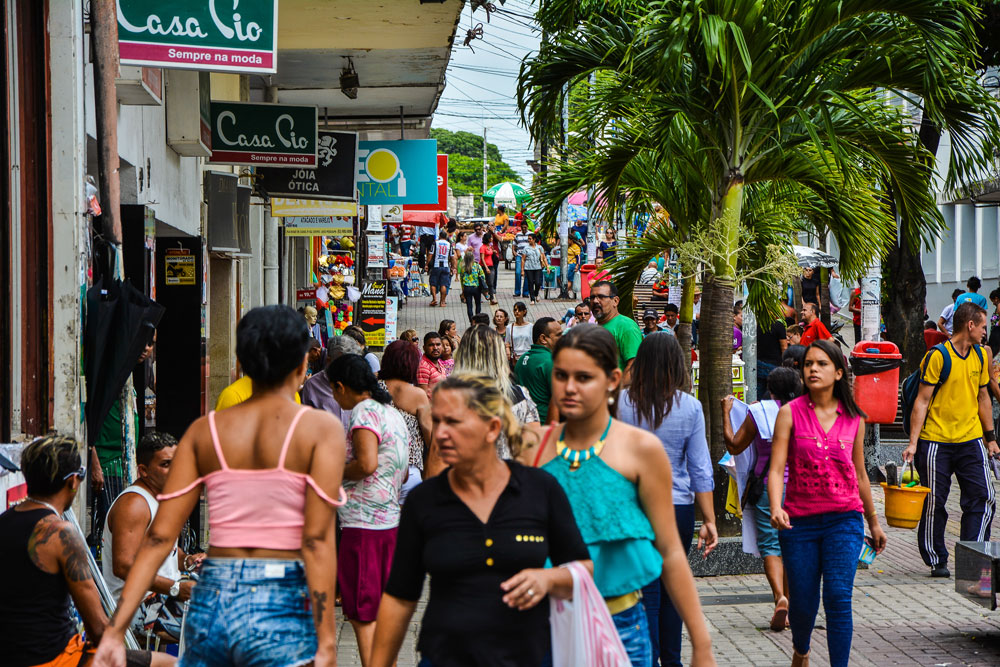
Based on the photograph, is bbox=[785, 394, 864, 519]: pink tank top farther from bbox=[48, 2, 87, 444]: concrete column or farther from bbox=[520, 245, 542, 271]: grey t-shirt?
bbox=[520, 245, 542, 271]: grey t-shirt

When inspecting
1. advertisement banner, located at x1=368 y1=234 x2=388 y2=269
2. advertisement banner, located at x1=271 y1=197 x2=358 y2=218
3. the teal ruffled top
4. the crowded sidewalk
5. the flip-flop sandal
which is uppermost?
advertisement banner, located at x1=271 y1=197 x2=358 y2=218

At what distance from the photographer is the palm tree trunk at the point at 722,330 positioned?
9.84 meters

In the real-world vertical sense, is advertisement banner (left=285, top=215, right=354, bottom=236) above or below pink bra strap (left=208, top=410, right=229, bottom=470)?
above

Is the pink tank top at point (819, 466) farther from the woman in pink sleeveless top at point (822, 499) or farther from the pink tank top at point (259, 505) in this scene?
the pink tank top at point (259, 505)

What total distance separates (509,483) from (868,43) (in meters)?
7.33

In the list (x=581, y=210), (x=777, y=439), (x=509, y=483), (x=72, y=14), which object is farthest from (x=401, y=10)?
(x=581, y=210)

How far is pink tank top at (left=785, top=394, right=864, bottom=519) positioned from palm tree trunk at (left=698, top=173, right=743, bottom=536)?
369cm

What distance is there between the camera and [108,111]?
659cm

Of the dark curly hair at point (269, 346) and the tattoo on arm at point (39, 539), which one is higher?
the dark curly hair at point (269, 346)

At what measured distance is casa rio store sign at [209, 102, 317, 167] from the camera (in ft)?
40.4

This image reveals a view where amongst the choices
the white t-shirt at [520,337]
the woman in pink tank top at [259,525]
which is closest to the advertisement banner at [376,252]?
the white t-shirt at [520,337]

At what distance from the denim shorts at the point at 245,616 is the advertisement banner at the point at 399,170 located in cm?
1362

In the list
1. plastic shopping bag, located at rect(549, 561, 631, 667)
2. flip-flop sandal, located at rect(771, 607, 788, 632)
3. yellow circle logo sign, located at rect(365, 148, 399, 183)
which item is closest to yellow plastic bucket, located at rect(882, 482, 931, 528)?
flip-flop sandal, located at rect(771, 607, 788, 632)

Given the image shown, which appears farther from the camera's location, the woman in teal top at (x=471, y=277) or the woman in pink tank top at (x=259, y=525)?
the woman in teal top at (x=471, y=277)
